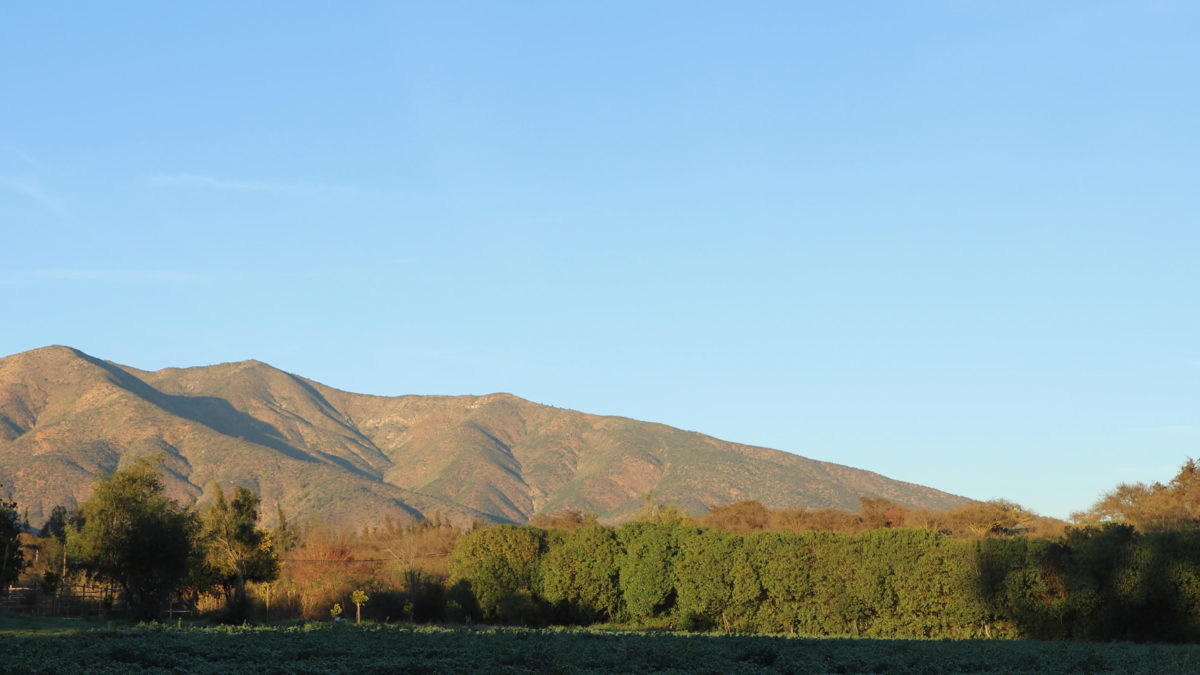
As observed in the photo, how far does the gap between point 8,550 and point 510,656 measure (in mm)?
30465

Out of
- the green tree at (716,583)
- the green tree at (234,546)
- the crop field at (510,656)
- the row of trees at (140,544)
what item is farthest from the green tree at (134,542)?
the green tree at (716,583)

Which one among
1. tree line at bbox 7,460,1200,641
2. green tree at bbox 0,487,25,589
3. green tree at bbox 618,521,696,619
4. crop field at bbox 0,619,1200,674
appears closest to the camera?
crop field at bbox 0,619,1200,674

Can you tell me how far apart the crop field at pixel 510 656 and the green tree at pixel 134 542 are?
14138mm

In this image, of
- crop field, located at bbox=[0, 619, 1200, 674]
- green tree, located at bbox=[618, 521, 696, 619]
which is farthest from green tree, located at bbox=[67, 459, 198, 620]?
green tree, located at bbox=[618, 521, 696, 619]

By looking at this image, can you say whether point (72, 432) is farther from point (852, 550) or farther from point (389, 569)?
point (852, 550)

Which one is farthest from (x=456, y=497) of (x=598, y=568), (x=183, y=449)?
(x=598, y=568)

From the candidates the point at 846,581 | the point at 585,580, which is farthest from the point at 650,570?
the point at 846,581

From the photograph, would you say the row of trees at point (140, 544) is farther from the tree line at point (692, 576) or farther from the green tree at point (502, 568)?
the green tree at point (502, 568)

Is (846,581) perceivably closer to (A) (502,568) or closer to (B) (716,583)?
(B) (716,583)

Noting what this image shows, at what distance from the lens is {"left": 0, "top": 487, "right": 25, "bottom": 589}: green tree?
40.4 meters

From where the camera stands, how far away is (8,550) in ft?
136

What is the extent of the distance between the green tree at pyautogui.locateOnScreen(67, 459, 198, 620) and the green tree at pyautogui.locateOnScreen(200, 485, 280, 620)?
514cm

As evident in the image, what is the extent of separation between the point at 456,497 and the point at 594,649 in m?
179

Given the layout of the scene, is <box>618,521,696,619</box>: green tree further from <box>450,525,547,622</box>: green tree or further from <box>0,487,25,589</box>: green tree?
<box>0,487,25,589</box>: green tree
